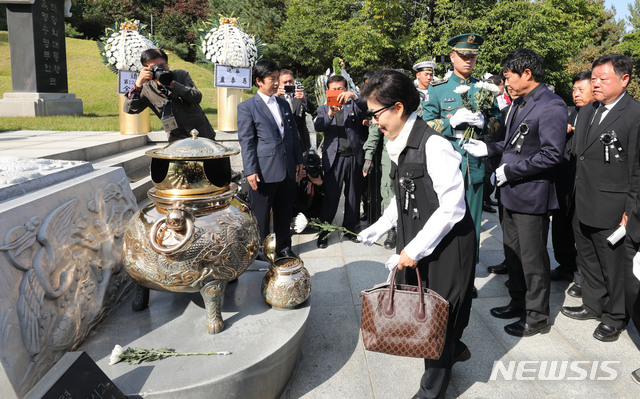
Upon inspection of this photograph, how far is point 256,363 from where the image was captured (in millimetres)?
2162

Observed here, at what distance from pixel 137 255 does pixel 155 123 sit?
7.12 meters

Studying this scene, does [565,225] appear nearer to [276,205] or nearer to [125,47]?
[276,205]

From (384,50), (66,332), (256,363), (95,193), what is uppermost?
(384,50)

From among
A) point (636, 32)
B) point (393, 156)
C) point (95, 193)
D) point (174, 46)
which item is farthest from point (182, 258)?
point (636, 32)

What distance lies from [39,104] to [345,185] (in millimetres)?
9307

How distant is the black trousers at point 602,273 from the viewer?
3.12 metres

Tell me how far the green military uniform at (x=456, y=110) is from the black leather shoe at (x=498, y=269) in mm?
720

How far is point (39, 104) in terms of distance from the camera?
10633mm

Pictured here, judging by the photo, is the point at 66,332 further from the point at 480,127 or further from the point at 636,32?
the point at 636,32

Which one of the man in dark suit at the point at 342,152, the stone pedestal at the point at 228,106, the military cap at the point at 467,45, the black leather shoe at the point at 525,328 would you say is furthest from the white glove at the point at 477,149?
the stone pedestal at the point at 228,106

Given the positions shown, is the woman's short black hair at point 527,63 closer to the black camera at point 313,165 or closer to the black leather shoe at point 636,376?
the black leather shoe at point 636,376

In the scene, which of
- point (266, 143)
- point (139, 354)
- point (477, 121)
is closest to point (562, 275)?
point (477, 121)

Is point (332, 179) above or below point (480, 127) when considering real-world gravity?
below

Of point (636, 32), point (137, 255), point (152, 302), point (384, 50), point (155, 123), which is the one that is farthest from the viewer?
point (636, 32)
